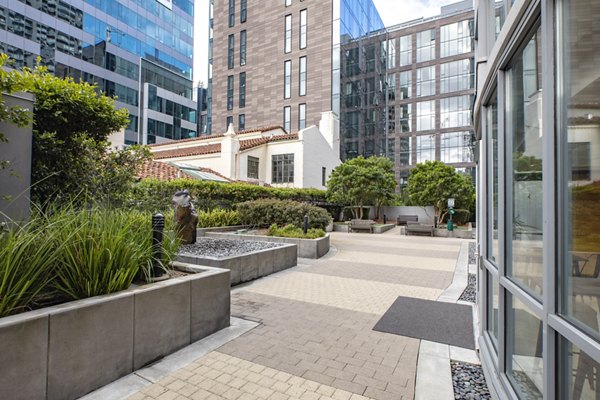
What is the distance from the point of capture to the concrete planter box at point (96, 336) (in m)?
2.34

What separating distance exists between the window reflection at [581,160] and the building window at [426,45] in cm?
5355

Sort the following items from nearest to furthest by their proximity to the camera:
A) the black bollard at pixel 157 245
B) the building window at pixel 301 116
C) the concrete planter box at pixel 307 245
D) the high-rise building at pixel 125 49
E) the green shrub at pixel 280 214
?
the black bollard at pixel 157 245 < the concrete planter box at pixel 307 245 < the green shrub at pixel 280 214 < the high-rise building at pixel 125 49 < the building window at pixel 301 116

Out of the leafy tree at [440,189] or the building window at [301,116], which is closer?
the leafy tree at [440,189]

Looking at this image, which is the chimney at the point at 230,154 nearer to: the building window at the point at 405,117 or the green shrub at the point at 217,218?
the green shrub at the point at 217,218

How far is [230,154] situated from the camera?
71.7ft

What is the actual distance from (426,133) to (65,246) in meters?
50.4

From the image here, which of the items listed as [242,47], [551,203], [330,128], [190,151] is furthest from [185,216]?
[242,47]

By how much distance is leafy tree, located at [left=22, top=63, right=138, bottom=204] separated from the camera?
5.12 m

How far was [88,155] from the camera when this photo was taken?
5520 millimetres

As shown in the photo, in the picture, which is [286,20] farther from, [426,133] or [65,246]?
[65,246]

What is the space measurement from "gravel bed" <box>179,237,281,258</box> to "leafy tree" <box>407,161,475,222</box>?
15.2 meters

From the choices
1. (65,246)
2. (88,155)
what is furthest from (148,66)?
(65,246)

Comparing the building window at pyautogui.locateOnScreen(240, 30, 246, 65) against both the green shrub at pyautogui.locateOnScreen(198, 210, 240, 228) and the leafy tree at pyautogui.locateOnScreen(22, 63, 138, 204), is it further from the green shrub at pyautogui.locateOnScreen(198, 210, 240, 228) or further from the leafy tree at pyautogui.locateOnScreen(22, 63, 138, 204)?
the leafy tree at pyautogui.locateOnScreen(22, 63, 138, 204)

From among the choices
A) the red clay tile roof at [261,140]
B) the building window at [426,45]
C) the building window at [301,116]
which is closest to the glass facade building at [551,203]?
the red clay tile roof at [261,140]
